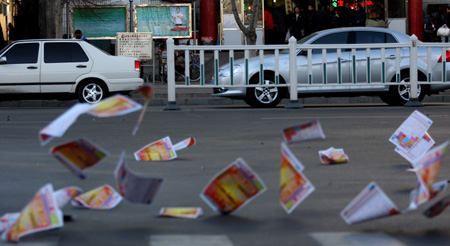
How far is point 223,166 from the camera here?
7.79m

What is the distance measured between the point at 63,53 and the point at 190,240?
1386 cm

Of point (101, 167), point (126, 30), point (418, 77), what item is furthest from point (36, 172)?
point (126, 30)

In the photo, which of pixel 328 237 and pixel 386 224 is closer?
pixel 328 237

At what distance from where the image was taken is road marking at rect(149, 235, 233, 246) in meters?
4.63

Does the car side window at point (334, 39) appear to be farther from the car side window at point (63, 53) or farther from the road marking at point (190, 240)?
the road marking at point (190, 240)

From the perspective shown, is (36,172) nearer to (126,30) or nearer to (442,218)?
(442,218)

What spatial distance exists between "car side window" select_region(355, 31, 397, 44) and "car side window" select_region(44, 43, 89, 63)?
5443 millimetres

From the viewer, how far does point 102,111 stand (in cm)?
454

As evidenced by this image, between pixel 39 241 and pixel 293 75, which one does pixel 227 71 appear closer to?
pixel 293 75

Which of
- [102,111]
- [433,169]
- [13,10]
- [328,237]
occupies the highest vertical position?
[13,10]

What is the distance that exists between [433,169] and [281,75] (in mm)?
11409

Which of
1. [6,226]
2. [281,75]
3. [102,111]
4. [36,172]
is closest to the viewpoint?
[102,111]

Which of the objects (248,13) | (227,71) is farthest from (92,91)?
(248,13)

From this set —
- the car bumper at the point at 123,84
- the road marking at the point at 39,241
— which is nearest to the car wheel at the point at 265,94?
the car bumper at the point at 123,84
